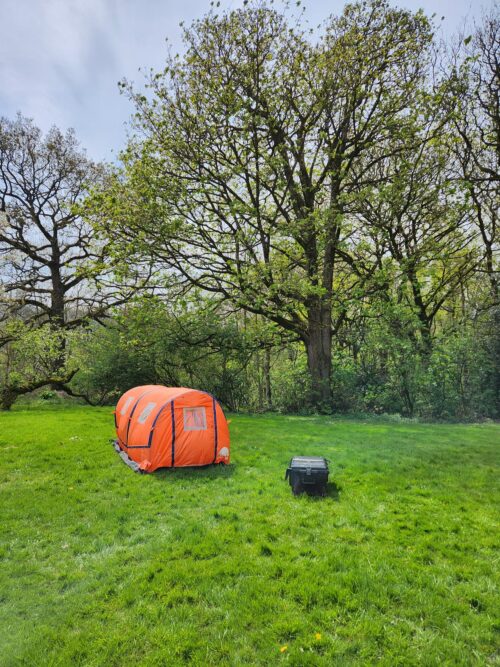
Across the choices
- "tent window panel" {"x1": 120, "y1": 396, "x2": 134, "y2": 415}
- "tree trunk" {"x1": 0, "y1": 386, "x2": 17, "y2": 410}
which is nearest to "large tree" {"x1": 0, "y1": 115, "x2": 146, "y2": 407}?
"tree trunk" {"x1": 0, "y1": 386, "x2": 17, "y2": 410}

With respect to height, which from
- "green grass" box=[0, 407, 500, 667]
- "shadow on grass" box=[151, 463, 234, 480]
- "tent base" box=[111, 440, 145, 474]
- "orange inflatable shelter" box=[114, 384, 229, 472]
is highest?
"orange inflatable shelter" box=[114, 384, 229, 472]

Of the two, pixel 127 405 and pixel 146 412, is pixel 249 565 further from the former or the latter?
pixel 127 405

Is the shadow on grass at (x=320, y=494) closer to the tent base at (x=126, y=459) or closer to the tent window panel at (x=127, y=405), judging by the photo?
the tent base at (x=126, y=459)

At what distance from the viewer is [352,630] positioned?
3.04m

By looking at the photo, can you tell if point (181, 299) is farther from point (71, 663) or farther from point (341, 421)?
point (71, 663)

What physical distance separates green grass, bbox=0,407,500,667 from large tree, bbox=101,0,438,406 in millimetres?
8040

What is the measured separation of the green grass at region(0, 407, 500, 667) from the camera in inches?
116

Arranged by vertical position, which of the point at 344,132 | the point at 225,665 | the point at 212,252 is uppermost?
the point at 344,132

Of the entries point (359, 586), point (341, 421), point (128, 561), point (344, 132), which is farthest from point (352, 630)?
point (344, 132)

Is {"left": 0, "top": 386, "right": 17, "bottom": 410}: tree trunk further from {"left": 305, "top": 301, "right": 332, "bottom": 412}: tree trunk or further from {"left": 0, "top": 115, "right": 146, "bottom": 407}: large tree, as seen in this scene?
{"left": 305, "top": 301, "right": 332, "bottom": 412}: tree trunk

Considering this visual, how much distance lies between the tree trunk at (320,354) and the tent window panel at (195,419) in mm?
8538

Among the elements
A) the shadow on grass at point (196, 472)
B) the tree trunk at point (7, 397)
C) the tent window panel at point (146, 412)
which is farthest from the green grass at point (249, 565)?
the tree trunk at point (7, 397)

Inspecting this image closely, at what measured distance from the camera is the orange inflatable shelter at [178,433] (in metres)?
7.37

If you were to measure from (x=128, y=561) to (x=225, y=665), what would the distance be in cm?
188
